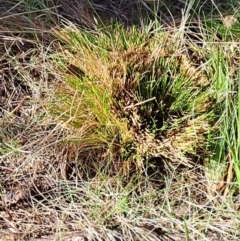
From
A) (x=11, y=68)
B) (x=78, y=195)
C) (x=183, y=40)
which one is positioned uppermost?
(x=183, y=40)

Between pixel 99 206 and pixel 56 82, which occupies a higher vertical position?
pixel 56 82

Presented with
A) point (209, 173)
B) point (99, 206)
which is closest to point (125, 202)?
point (99, 206)

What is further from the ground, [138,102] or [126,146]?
[138,102]

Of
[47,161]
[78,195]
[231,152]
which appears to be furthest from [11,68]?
[231,152]

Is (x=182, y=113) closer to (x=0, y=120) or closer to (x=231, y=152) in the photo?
(x=231, y=152)

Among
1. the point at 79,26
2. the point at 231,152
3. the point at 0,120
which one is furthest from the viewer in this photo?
the point at 79,26

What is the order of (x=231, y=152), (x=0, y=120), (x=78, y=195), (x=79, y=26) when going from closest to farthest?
(x=231, y=152)
(x=78, y=195)
(x=0, y=120)
(x=79, y=26)

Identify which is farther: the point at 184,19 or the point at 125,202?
the point at 184,19

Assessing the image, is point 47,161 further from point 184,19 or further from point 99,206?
point 184,19
